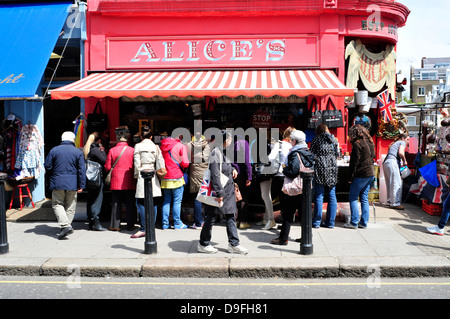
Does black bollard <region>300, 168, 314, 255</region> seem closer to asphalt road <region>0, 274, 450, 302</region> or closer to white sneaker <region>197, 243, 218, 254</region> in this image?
asphalt road <region>0, 274, 450, 302</region>

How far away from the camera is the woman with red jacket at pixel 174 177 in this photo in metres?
7.73

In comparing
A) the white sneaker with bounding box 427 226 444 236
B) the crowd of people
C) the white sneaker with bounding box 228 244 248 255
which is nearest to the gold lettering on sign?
the crowd of people

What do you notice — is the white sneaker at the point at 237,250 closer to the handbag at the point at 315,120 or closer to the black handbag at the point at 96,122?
the handbag at the point at 315,120

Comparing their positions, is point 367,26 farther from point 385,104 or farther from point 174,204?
point 174,204

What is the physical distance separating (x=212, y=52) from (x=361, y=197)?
15.1 ft

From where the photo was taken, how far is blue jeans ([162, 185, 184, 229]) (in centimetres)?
784

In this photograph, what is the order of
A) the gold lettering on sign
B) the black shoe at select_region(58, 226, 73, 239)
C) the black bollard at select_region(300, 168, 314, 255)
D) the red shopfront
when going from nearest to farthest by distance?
the black bollard at select_region(300, 168, 314, 255)
the black shoe at select_region(58, 226, 73, 239)
the red shopfront
the gold lettering on sign

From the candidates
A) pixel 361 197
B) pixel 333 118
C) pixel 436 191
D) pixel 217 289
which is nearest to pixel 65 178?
pixel 217 289

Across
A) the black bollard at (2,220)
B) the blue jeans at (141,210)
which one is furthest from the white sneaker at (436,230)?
the black bollard at (2,220)

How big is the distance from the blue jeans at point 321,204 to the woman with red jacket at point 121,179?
3.17 metres

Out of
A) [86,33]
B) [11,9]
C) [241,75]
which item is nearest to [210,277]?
[241,75]

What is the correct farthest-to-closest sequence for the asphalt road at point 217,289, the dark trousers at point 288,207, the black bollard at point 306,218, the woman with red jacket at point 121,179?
the woman with red jacket at point 121,179 < the dark trousers at point 288,207 < the black bollard at point 306,218 < the asphalt road at point 217,289

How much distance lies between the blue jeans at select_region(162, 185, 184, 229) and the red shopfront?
2630 millimetres

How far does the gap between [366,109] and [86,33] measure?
6672mm
